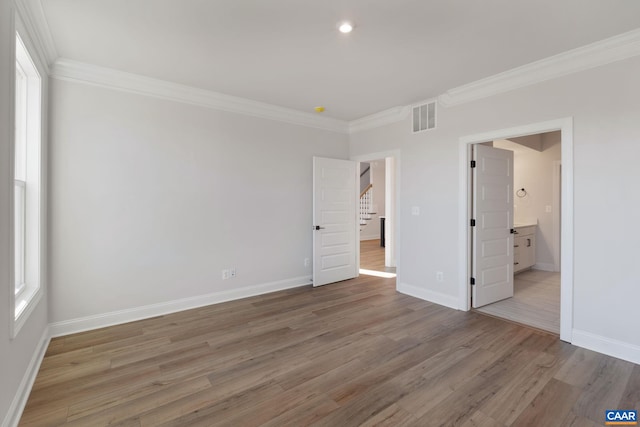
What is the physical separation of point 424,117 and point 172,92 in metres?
3.22

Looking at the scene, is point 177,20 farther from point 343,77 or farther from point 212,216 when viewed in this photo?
point 212,216

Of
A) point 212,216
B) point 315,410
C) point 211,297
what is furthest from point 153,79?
point 315,410

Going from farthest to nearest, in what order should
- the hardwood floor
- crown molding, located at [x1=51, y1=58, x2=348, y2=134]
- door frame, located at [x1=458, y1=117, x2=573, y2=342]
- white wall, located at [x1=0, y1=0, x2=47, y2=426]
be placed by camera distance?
crown molding, located at [x1=51, y1=58, x2=348, y2=134] → door frame, located at [x1=458, y1=117, x2=573, y2=342] → the hardwood floor → white wall, located at [x1=0, y1=0, x2=47, y2=426]

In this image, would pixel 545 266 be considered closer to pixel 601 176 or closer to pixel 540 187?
pixel 540 187

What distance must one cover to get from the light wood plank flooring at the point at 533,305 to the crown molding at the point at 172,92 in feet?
12.0

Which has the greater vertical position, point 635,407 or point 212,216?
point 212,216

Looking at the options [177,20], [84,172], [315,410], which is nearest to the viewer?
[315,410]

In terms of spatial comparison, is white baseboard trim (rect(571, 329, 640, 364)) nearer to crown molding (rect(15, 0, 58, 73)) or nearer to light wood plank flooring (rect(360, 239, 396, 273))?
light wood plank flooring (rect(360, 239, 396, 273))

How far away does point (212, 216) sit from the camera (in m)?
3.91

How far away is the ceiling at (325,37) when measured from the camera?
218 cm

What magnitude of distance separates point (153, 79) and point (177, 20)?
1.32m

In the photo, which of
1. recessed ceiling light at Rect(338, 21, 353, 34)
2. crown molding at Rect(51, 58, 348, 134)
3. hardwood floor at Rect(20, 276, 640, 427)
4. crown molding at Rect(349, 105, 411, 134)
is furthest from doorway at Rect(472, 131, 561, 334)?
recessed ceiling light at Rect(338, 21, 353, 34)

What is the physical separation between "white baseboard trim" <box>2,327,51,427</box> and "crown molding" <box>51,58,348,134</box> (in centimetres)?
252

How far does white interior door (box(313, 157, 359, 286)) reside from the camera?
4.80 m
